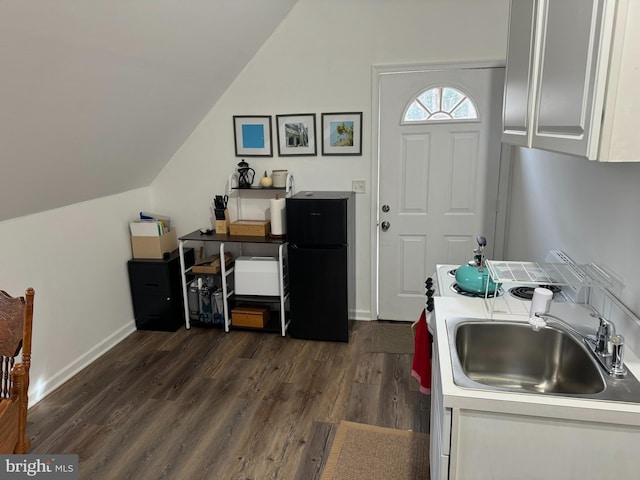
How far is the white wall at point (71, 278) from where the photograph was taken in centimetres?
260

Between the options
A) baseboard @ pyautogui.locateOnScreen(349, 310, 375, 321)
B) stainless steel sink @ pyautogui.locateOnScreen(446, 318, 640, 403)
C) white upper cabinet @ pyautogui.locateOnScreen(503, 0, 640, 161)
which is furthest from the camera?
baseboard @ pyautogui.locateOnScreen(349, 310, 375, 321)

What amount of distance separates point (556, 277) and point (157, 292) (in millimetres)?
2971

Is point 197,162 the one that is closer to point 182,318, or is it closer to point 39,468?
point 182,318

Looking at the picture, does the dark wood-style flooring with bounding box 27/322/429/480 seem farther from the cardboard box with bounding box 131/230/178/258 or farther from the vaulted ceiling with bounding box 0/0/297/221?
the vaulted ceiling with bounding box 0/0/297/221

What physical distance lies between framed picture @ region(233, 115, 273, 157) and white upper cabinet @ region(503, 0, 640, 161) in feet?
7.60

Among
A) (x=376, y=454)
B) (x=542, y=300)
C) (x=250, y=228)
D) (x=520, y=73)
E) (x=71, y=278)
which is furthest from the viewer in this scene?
(x=250, y=228)

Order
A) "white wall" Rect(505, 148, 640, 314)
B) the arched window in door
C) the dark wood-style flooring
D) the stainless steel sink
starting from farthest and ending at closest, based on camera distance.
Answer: the arched window in door → the dark wood-style flooring → the stainless steel sink → "white wall" Rect(505, 148, 640, 314)

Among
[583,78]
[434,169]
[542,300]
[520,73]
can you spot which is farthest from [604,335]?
[434,169]

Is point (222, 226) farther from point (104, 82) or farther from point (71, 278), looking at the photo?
point (104, 82)

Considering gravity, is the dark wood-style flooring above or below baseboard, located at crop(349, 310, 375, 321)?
below

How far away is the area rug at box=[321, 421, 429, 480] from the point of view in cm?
204

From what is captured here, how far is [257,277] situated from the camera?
3.46 metres

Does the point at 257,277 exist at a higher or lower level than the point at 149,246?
lower

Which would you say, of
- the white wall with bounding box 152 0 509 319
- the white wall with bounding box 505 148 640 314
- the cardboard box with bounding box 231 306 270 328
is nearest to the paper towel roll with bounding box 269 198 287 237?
the white wall with bounding box 152 0 509 319
